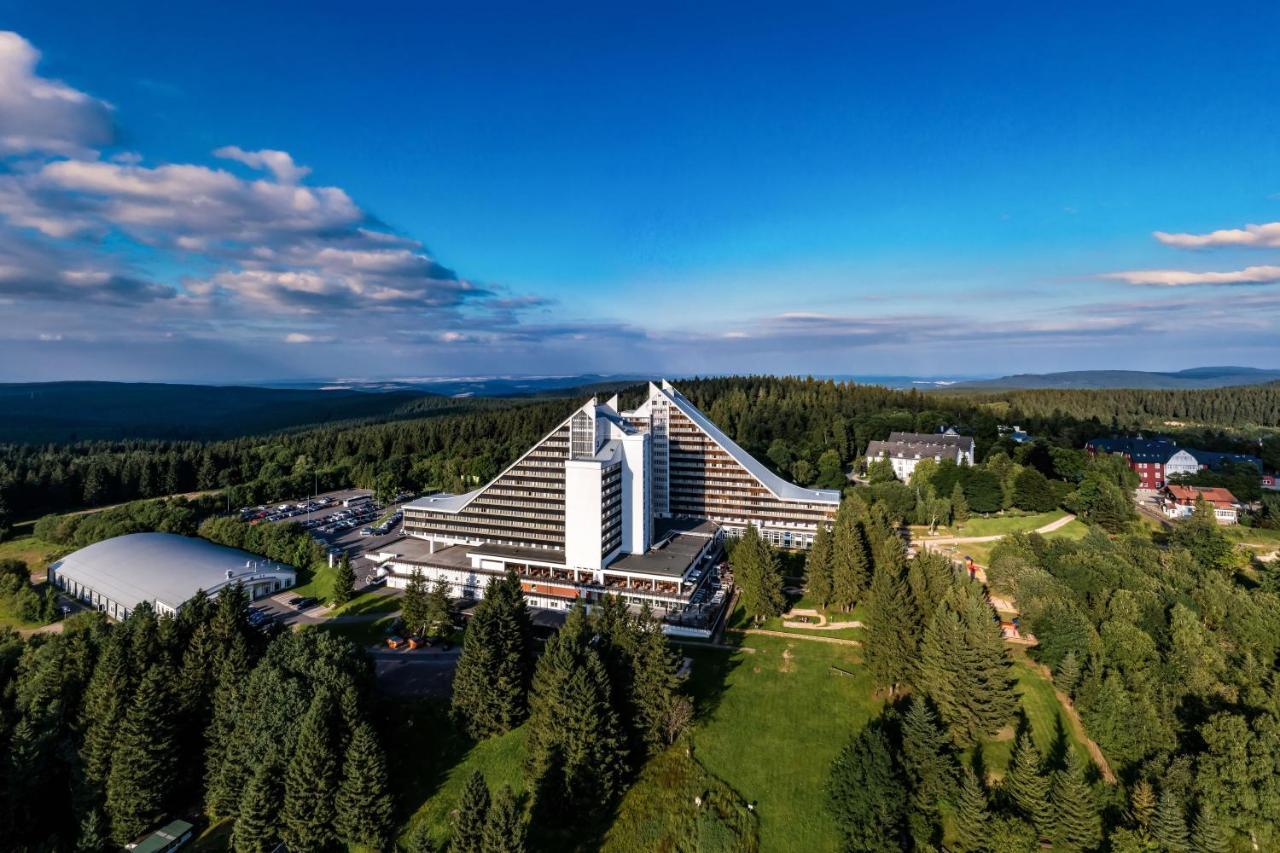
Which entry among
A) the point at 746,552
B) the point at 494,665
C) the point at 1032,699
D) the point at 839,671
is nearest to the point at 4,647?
the point at 494,665

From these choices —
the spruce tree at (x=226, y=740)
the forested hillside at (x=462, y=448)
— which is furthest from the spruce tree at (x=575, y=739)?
the forested hillside at (x=462, y=448)

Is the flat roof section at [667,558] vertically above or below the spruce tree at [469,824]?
above

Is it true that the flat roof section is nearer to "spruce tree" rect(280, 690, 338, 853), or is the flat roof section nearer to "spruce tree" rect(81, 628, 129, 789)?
"spruce tree" rect(280, 690, 338, 853)

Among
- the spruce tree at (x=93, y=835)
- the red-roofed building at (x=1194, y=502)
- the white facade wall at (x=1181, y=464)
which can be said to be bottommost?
the spruce tree at (x=93, y=835)

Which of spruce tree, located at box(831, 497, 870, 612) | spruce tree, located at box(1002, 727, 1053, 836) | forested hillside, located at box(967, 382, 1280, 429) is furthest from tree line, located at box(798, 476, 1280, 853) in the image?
forested hillside, located at box(967, 382, 1280, 429)

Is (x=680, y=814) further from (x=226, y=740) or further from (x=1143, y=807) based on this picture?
(x=226, y=740)

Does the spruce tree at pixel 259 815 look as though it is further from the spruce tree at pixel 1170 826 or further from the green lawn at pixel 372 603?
the spruce tree at pixel 1170 826

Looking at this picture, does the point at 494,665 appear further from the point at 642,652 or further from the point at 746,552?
the point at 746,552
